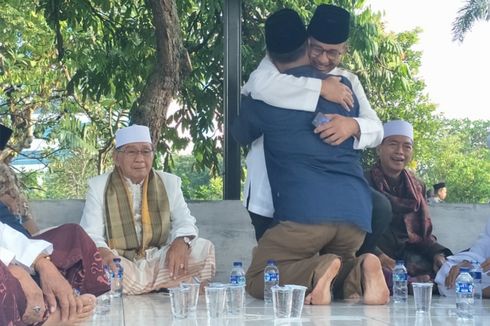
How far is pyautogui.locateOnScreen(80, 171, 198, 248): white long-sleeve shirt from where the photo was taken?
5.66 m

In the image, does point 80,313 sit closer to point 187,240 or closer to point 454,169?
point 187,240

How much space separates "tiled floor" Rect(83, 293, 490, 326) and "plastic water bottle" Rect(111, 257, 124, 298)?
15 cm

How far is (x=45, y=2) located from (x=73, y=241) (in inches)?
199

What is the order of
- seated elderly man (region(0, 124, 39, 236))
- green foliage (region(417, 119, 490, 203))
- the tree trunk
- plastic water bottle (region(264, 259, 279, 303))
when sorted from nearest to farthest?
plastic water bottle (region(264, 259, 279, 303)), seated elderly man (region(0, 124, 39, 236)), the tree trunk, green foliage (region(417, 119, 490, 203))

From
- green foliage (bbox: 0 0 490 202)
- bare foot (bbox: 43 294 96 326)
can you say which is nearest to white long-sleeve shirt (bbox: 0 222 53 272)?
bare foot (bbox: 43 294 96 326)

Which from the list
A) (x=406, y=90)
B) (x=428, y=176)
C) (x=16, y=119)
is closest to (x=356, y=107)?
(x=406, y=90)

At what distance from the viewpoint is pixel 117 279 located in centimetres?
529

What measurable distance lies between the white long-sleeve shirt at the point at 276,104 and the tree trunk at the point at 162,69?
1908mm

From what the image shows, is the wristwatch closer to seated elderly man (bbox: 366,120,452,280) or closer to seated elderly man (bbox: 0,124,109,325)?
seated elderly man (bbox: 366,120,452,280)

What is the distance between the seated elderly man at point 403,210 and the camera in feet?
19.2

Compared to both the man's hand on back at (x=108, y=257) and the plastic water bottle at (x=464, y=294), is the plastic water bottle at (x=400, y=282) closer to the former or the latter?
the plastic water bottle at (x=464, y=294)

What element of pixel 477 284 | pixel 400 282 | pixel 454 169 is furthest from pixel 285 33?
pixel 454 169

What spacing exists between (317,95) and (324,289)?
→ 107cm

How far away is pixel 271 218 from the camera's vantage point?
5234mm
